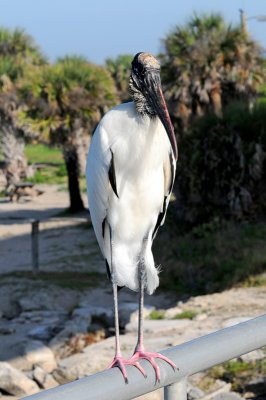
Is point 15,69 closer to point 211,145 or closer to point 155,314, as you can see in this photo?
point 211,145

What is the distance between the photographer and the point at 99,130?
3279mm

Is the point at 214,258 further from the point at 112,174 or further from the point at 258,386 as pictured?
the point at 112,174

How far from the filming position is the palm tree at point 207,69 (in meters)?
20.7

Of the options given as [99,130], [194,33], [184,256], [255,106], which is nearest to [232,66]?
[194,33]

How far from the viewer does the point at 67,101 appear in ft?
75.3

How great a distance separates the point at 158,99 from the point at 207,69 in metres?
18.1

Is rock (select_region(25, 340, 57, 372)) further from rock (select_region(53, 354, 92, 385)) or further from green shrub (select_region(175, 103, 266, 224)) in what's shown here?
green shrub (select_region(175, 103, 266, 224))

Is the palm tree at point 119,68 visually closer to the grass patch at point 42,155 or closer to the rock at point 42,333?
the grass patch at point 42,155

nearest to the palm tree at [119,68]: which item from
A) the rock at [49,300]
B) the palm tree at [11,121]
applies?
the palm tree at [11,121]

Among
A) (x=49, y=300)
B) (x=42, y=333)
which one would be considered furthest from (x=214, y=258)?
(x=42, y=333)

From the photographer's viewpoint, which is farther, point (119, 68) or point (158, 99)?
point (119, 68)

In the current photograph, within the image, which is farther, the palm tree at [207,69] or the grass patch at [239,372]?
the palm tree at [207,69]

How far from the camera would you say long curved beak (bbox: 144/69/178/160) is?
3025mm

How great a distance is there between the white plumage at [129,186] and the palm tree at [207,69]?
16937mm
